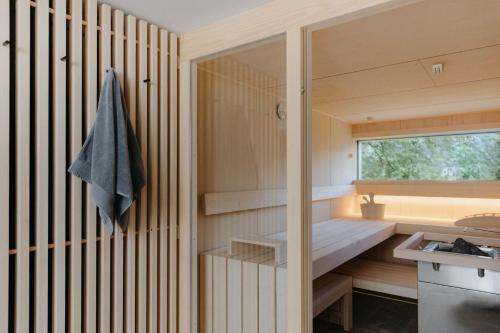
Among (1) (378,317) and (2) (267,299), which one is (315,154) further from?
(2) (267,299)

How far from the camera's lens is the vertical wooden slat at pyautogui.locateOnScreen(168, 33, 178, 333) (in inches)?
72.5

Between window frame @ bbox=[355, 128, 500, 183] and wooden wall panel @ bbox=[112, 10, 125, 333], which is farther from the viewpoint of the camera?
window frame @ bbox=[355, 128, 500, 183]

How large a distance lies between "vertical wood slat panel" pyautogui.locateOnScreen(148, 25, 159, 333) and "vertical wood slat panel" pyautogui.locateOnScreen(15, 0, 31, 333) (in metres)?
0.56

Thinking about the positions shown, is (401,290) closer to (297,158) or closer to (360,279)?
(360,279)

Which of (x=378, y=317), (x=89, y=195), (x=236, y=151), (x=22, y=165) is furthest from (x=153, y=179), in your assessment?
(x=378, y=317)

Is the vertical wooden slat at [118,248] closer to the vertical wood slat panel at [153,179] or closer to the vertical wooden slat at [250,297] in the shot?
the vertical wood slat panel at [153,179]

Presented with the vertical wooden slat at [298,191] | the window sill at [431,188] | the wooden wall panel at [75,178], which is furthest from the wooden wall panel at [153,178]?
the window sill at [431,188]

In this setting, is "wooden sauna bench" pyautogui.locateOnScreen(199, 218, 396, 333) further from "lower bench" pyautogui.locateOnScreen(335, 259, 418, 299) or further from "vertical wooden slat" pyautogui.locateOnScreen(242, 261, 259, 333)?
"lower bench" pyautogui.locateOnScreen(335, 259, 418, 299)

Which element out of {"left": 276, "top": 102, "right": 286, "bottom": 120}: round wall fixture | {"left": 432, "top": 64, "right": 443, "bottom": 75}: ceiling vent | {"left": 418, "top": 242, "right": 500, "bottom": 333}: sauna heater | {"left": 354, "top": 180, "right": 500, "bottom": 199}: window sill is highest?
{"left": 432, "top": 64, "right": 443, "bottom": 75}: ceiling vent

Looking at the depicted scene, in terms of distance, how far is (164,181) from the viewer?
182 cm

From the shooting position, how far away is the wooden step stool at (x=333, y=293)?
2.26 metres

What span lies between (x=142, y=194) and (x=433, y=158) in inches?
133

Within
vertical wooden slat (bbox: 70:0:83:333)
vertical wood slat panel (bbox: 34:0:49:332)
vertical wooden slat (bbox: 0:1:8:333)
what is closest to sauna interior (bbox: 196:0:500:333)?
vertical wooden slat (bbox: 70:0:83:333)

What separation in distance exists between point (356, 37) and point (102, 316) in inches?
71.7
